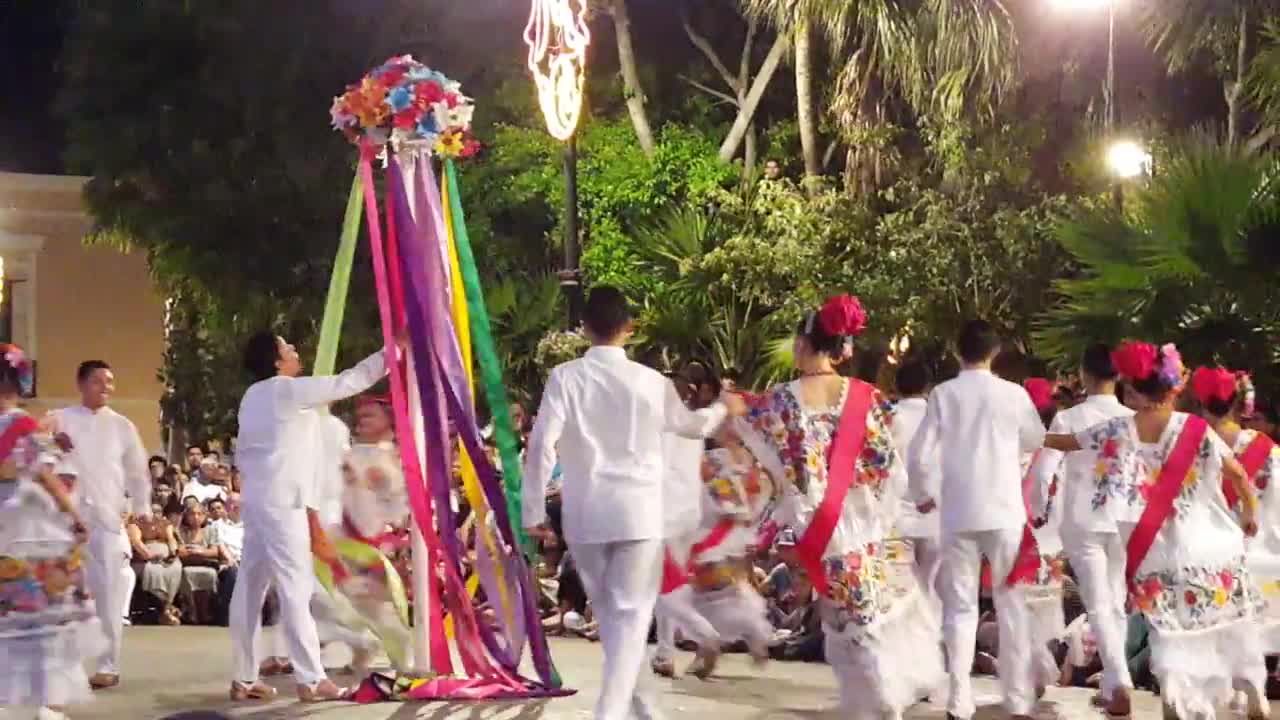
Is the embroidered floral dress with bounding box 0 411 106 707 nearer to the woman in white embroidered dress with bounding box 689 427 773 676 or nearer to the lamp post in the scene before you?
the woman in white embroidered dress with bounding box 689 427 773 676

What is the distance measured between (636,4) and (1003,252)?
11043 millimetres

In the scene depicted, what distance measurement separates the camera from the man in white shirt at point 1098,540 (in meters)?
10.2

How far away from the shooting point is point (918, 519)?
36.6ft

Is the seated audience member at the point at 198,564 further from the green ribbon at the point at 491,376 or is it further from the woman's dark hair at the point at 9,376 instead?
the woman's dark hair at the point at 9,376

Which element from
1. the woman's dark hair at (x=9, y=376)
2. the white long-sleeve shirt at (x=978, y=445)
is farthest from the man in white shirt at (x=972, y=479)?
the woman's dark hair at (x=9, y=376)

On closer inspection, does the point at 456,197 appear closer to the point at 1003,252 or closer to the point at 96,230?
the point at 1003,252

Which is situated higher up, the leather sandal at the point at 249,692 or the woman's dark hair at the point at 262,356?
the woman's dark hair at the point at 262,356

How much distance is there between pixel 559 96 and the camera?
58.4 ft

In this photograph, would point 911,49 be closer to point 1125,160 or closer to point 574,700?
point 1125,160

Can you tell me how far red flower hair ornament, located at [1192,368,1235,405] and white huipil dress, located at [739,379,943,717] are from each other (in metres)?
2.15

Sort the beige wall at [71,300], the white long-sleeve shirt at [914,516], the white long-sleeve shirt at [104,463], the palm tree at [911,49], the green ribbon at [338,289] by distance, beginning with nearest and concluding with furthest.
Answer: the white long-sleeve shirt at [914,516], the white long-sleeve shirt at [104,463], the green ribbon at [338,289], the palm tree at [911,49], the beige wall at [71,300]

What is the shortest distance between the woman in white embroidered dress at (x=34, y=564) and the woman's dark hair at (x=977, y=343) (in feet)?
14.2

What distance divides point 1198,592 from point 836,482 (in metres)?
2.00

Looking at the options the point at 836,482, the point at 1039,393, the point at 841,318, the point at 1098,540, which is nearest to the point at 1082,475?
the point at 1098,540
